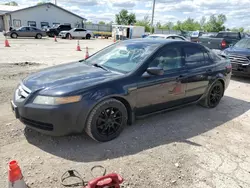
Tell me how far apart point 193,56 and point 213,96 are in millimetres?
1183

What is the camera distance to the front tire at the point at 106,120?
10.4 feet

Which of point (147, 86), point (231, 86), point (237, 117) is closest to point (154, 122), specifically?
point (147, 86)

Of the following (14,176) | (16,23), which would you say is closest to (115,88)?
(14,176)

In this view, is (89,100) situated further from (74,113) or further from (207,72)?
(207,72)

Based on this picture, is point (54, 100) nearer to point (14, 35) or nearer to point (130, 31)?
point (14, 35)

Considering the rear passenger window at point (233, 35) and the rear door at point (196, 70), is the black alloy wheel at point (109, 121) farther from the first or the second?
the rear passenger window at point (233, 35)

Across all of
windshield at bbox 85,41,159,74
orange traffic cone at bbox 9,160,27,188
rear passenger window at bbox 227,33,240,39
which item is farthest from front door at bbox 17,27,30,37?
orange traffic cone at bbox 9,160,27,188

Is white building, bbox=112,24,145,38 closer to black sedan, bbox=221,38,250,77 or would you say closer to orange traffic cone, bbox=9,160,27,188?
black sedan, bbox=221,38,250,77

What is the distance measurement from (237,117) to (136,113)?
98.3 inches

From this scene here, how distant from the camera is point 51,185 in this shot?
251 centimetres

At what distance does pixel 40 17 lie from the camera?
38.7m

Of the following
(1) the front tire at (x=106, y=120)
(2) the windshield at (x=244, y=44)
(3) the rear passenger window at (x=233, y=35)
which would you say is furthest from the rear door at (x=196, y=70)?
(3) the rear passenger window at (x=233, y=35)

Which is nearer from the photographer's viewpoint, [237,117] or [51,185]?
[51,185]

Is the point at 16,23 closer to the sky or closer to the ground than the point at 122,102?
closer to the sky
